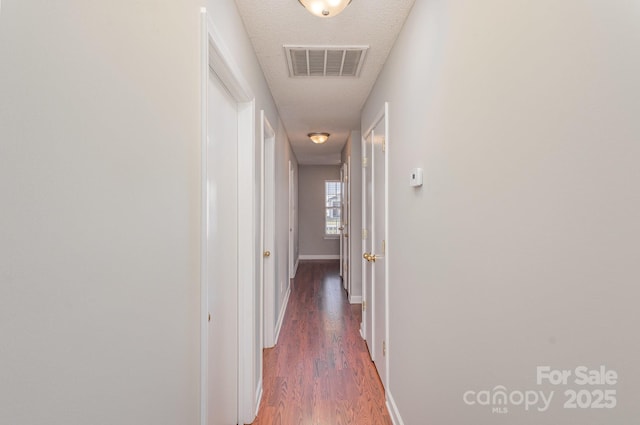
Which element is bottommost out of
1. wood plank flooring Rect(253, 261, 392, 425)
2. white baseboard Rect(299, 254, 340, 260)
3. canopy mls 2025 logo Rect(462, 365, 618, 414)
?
wood plank flooring Rect(253, 261, 392, 425)

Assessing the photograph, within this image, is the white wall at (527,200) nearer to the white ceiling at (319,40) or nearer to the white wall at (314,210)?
the white ceiling at (319,40)

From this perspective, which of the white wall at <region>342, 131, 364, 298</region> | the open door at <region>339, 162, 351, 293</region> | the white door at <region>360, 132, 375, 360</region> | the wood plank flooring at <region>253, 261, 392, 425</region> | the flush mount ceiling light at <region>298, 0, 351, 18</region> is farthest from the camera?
the open door at <region>339, 162, 351, 293</region>

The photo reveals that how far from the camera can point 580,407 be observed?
0.64 meters

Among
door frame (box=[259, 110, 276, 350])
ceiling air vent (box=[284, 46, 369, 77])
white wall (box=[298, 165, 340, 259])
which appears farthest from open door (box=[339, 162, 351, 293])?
white wall (box=[298, 165, 340, 259])

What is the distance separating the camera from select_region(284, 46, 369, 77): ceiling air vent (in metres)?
2.12

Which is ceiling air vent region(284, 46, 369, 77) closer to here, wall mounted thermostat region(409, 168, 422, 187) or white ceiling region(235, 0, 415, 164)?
white ceiling region(235, 0, 415, 164)

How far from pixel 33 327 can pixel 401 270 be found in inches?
67.9

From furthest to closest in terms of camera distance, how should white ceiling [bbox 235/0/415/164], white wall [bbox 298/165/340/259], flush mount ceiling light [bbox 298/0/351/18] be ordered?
white wall [bbox 298/165/340/259] < white ceiling [bbox 235/0/415/164] < flush mount ceiling light [bbox 298/0/351/18]

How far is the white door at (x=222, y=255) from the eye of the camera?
4.99 feet

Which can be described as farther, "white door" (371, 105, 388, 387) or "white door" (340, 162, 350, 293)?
"white door" (340, 162, 350, 293)

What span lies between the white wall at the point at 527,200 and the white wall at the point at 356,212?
2762 millimetres

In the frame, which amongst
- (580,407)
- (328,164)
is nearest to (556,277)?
(580,407)

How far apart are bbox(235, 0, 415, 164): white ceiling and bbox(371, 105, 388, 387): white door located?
463mm

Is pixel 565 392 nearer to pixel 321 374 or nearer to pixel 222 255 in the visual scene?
pixel 222 255
